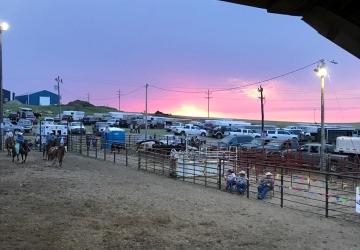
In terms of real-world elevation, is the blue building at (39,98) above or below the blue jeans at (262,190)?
above

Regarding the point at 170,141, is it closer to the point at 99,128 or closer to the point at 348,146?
the point at 348,146

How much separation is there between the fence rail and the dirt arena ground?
128cm

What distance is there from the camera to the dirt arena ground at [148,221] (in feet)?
31.0

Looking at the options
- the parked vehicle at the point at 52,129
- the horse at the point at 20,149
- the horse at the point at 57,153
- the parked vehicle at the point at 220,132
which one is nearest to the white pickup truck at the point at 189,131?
the parked vehicle at the point at 220,132

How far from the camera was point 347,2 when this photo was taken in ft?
18.5

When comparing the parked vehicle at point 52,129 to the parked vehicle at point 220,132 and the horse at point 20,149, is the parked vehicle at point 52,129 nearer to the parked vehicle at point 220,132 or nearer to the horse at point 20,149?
the parked vehicle at point 220,132

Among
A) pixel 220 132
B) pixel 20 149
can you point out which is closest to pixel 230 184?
pixel 20 149

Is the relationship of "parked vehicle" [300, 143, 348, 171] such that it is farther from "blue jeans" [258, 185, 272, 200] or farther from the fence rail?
"blue jeans" [258, 185, 272, 200]

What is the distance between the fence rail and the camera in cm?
1538

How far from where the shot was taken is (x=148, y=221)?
37.1ft

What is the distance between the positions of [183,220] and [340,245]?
3.31m

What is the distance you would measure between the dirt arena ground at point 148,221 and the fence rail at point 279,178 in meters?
1.28

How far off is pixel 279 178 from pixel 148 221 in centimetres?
1294

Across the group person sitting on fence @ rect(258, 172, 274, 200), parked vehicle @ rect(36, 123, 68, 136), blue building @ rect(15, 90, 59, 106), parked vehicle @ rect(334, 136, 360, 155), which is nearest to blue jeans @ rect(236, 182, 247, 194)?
person sitting on fence @ rect(258, 172, 274, 200)
